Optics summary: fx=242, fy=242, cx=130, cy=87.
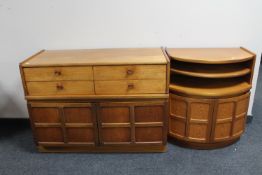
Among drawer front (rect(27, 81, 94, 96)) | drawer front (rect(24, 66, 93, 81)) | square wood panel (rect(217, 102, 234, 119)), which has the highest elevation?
drawer front (rect(24, 66, 93, 81))

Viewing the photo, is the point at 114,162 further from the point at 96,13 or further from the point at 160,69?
the point at 96,13

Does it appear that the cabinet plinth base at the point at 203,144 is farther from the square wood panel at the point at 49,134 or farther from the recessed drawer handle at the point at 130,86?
the square wood panel at the point at 49,134

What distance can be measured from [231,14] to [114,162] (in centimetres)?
150

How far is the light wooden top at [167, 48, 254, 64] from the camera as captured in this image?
170 centimetres

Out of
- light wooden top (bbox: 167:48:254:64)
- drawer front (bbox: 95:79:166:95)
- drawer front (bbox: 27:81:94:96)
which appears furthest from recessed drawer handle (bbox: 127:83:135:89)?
light wooden top (bbox: 167:48:254:64)

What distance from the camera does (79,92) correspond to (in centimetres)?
174

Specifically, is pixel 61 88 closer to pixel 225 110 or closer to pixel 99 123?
pixel 99 123

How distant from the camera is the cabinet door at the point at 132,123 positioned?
1.77 metres

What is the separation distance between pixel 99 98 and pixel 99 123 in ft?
0.69

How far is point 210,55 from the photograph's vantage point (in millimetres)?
1807

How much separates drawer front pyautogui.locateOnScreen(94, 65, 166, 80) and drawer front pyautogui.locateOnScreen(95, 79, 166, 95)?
0.10ft

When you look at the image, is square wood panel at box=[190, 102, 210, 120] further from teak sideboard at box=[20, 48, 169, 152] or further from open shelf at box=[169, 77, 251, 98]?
teak sideboard at box=[20, 48, 169, 152]

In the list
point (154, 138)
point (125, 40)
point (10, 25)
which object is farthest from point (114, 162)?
point (10, 25)

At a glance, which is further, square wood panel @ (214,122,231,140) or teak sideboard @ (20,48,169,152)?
square wood panel @ (214,122,231,140)
